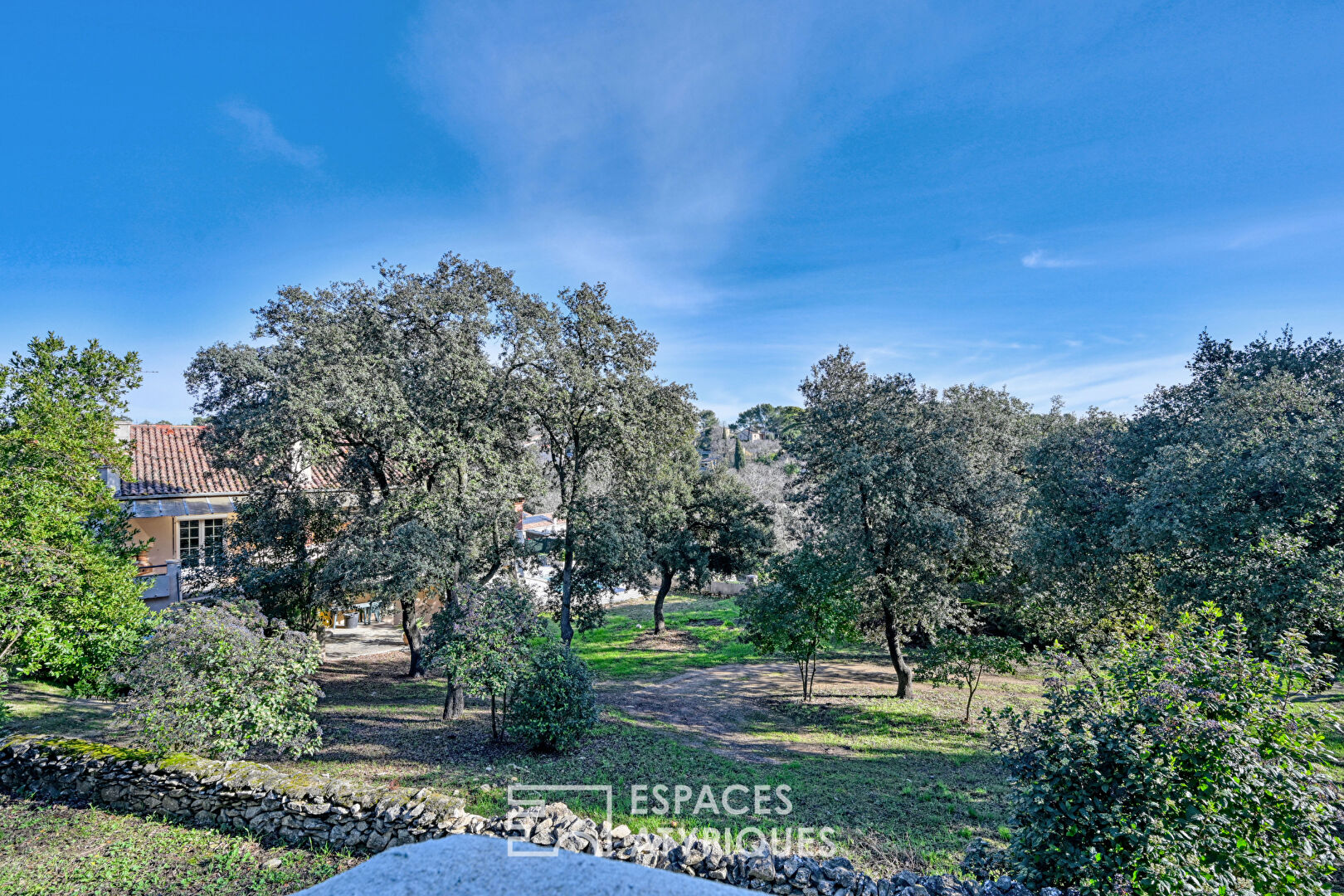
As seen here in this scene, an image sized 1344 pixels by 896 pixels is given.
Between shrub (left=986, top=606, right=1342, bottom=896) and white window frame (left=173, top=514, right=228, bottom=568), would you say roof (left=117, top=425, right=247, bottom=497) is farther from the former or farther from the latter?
shrub (left=986, top=606, right=1342, bottom=896)

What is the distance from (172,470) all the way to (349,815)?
68.0 feet

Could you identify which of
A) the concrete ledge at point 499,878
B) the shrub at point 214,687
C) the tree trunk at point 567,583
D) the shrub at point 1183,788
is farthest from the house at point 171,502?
the shrub at point 1183,788

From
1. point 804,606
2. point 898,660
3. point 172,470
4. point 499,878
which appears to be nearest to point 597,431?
point 804,606

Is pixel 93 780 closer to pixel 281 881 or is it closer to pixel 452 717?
pixel 281 881

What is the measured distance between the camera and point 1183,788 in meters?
4.44

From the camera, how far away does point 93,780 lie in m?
7.80

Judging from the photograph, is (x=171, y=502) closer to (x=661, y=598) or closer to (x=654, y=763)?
(x=661, y=598)

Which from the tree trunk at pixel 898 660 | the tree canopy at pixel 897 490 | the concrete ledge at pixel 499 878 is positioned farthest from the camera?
the tree trunk at pixel 898 660

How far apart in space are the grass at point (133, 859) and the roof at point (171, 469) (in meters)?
14.0

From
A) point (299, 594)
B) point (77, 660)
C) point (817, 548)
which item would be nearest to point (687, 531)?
point (817, 548)

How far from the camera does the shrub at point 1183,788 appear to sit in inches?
171

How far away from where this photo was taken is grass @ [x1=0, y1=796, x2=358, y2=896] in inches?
230

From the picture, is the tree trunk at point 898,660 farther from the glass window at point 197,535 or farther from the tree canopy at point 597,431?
the glass window at point 197,535

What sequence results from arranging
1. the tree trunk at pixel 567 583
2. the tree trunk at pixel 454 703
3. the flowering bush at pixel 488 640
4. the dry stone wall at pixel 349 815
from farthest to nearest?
1. the tree trunk at pixel 567 583
2. the tree trunk at pixel 454 703
3. the flowering bush at pixel 488 640
4. the dry stone wall at pixel 349 815
